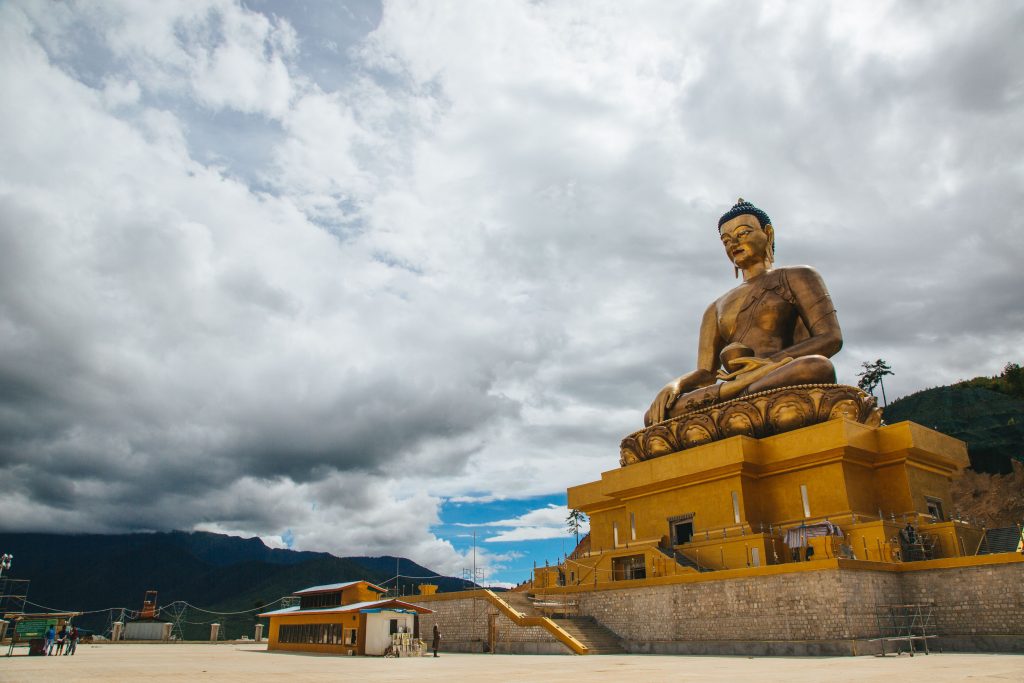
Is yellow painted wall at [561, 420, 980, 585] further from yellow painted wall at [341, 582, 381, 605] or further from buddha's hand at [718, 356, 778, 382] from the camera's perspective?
yellow painted wall at [341, 582, 381, 605]

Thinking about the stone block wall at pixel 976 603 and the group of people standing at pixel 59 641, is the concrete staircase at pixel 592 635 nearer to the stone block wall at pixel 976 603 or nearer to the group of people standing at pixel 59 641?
the stone block wall at pixel 976 603

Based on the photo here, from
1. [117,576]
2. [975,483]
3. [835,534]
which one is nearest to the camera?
[835,534]

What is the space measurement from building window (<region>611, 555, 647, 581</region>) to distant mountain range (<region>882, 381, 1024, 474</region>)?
42778mm

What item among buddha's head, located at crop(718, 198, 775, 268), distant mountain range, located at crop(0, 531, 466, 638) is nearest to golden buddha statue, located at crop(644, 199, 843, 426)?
buddha's head, located at crop(718, 198, 775, 268)

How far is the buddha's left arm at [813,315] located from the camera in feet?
68.7

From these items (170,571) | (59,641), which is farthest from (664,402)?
(170,571)

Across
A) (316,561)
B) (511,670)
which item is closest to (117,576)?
(316,561)

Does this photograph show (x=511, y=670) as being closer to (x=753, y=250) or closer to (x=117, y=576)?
(x=753, y=250)

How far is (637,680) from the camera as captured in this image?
842 cm

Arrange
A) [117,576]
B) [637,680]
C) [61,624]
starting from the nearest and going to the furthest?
[637,680]
[61,624]
[117,576]

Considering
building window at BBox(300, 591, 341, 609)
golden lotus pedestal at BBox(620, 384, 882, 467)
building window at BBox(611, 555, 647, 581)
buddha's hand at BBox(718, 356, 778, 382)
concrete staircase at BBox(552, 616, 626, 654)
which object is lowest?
concrete staircase at BBox(552, 616, 626, 654)

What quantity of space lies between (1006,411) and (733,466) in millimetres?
47135

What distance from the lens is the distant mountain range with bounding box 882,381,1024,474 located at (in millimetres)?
50906

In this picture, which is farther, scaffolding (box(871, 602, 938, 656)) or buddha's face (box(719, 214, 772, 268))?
buddha's face (box(719, 214, 772, 268))
